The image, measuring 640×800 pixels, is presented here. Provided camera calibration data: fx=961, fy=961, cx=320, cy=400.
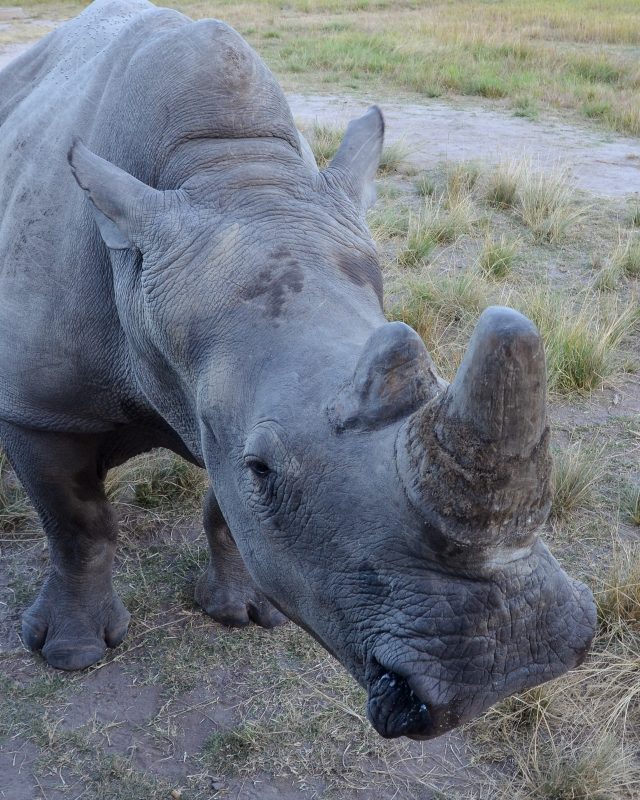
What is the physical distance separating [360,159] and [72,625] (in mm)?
2061

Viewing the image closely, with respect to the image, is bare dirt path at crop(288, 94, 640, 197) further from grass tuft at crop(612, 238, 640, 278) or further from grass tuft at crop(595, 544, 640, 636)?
grass tuft at crop(595, 544, 640, 636)

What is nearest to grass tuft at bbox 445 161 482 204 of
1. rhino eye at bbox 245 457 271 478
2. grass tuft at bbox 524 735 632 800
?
grass tuft at bbox 524 735 632 800

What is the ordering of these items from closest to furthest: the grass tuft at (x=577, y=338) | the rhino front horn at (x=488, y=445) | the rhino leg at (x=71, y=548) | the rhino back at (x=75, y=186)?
1. the rhino front horn at (x=488, y=445)
2. the rhino back at (x=75, y=186)
3. the rhino leg at (x=71, y=548)
4. the grass tuft at (x=577, y=338)

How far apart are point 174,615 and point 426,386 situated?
7.64ft

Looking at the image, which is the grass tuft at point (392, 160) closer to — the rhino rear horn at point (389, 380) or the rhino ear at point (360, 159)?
the rhino ear at point (360, 159)

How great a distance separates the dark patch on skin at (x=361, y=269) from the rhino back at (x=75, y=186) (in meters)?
0.55

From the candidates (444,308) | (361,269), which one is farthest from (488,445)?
(444,308)

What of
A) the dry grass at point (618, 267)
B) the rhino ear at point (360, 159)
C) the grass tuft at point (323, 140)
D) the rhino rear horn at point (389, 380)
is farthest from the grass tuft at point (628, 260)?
the rhino rear horn at point (389, 380)

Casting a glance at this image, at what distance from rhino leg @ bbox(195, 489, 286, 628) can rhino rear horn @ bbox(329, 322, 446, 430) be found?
1969 millimetres

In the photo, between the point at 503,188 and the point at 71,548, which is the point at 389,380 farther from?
the point at 503,188

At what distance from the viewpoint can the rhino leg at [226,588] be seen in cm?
385

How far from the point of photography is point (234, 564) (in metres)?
3.96

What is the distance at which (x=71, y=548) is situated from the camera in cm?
369

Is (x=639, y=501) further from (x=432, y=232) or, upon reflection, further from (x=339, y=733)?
(x=432, y=232)
